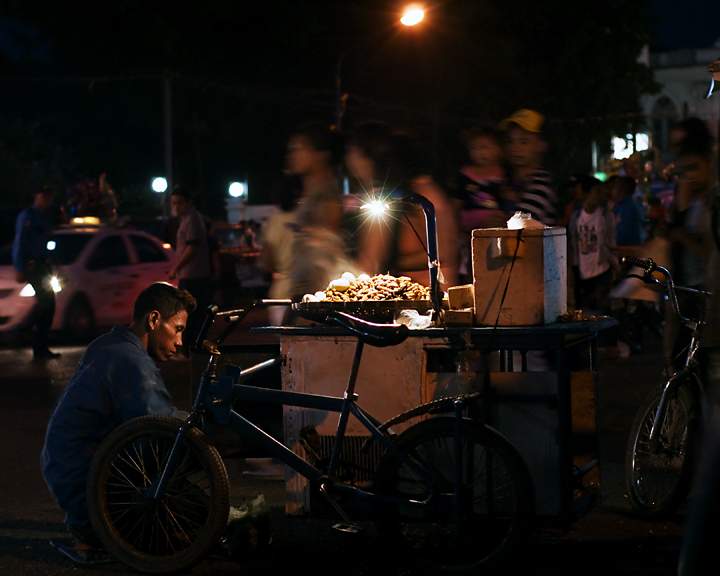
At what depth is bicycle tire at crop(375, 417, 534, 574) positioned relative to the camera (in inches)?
165

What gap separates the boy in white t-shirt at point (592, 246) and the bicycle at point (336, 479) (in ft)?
21.4

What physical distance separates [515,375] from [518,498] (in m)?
0.73

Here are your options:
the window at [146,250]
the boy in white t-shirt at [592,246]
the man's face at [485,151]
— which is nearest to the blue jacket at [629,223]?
the boy in white t-shirt at [592,246]

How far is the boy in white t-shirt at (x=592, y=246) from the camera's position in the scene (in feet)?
35.0

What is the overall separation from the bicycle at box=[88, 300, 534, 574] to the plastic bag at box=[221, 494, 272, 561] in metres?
0.19

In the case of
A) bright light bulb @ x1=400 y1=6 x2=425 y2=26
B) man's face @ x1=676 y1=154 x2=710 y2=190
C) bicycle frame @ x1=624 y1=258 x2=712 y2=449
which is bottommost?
bicycle frame @ x1=624 y1=258 x2=712 y2=449

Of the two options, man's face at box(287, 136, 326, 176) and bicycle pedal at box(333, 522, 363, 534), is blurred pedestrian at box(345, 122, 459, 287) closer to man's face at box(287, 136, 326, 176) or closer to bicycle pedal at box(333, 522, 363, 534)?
man's face at box(287, 136, 326, 176)

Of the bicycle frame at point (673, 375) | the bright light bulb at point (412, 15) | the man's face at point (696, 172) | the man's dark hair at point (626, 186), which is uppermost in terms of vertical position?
the bright light bulb at point (412, 15)

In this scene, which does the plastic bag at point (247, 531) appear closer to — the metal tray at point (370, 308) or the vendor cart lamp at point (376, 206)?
the metal tray at point (370, 308)

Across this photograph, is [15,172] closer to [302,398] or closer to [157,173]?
[157,173]

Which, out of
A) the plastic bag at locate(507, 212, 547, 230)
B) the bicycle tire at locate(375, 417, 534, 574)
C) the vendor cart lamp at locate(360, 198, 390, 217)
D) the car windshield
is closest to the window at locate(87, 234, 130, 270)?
the car windshield

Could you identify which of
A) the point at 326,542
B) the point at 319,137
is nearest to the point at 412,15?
the point at 319,137

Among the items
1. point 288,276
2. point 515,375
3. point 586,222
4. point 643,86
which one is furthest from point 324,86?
point 515,375

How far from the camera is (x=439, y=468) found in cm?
461
